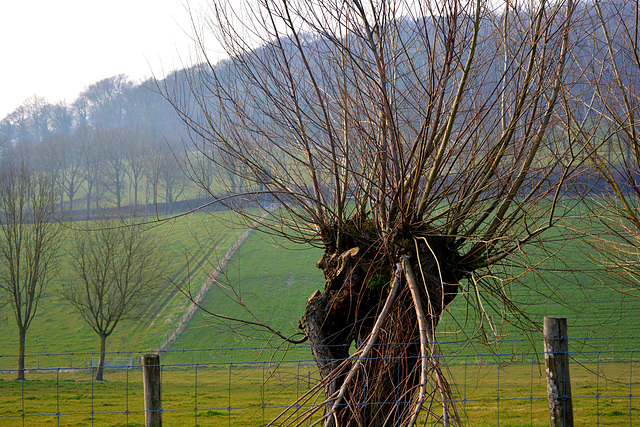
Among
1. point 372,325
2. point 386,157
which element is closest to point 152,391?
point 372,325

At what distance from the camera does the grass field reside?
1020 cm

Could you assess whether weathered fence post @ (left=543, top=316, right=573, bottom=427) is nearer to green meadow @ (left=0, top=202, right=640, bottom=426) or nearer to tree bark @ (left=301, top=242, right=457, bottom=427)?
green meadow @ (left=0, top=202, right=640, bottom=426)

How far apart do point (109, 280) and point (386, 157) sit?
71.5 ft

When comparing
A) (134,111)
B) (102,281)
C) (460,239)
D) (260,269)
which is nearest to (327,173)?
(460,239)

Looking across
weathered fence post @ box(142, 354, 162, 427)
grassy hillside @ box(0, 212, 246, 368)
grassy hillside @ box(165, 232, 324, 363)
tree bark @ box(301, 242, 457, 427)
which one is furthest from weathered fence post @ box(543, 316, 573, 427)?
grassy hillside @ box(0, 212, 246, 368)

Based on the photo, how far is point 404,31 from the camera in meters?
4.28

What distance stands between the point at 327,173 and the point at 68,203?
61.6 m

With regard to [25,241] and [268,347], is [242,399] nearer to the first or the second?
[268,347]

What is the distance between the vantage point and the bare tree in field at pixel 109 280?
21.6m

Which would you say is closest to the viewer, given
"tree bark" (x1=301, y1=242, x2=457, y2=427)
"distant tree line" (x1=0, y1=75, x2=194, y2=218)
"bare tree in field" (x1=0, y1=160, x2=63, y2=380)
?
"tree bark" (x1=301, y1=242, x2=457, y2=427)

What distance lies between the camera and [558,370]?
3.48 meters

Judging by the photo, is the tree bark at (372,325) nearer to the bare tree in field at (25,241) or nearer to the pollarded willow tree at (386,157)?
the pollarded willow tree at (386,157)

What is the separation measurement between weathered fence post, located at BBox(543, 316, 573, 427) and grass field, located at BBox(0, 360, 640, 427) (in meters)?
3.86

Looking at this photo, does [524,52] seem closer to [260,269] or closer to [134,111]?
[260,269]
